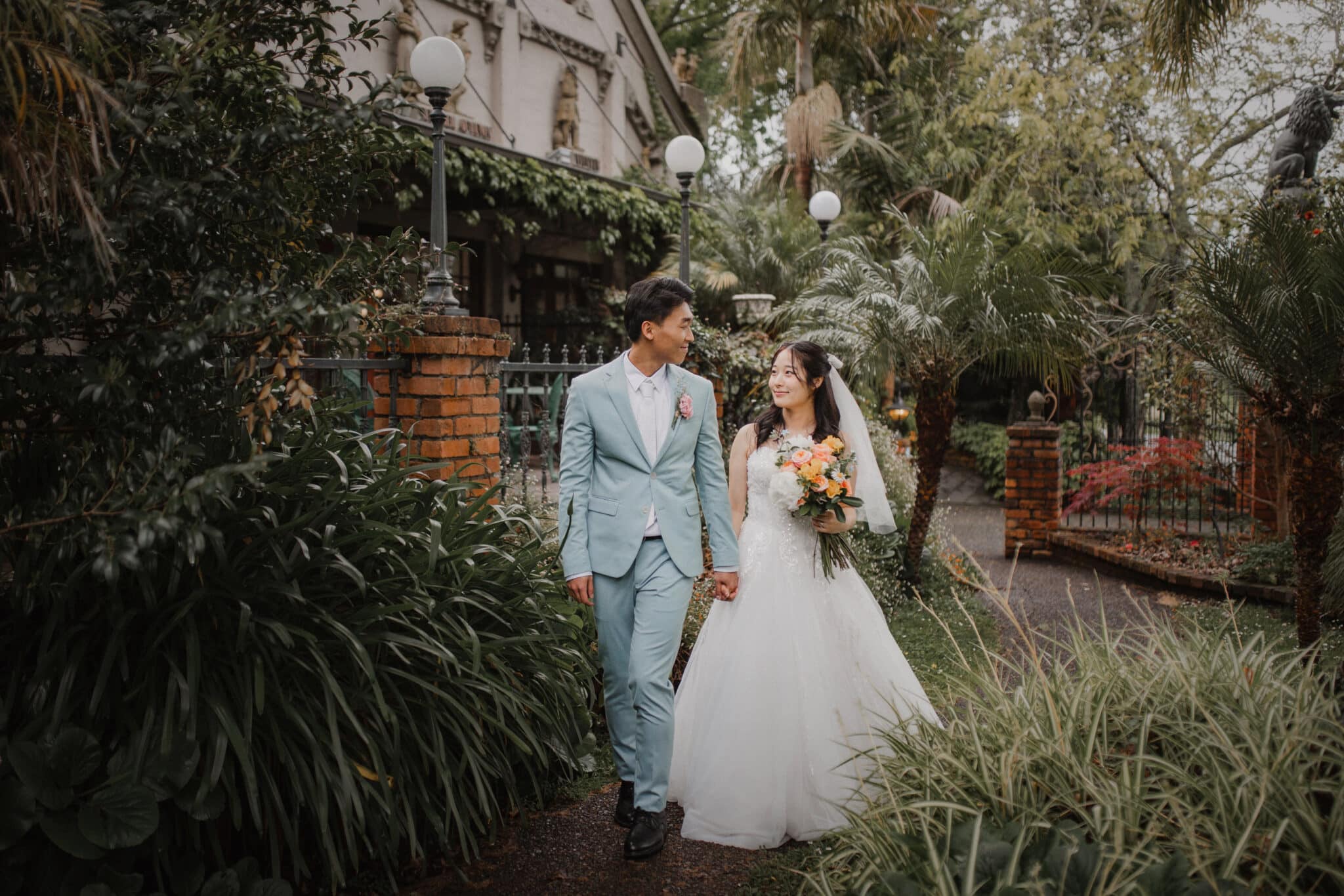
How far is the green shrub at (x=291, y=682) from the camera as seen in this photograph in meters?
2.82

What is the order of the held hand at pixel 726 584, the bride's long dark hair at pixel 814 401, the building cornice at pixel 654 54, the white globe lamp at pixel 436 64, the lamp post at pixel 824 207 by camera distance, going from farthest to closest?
1. the building cornice at pixel 654 54
2. the lamp post at pixel 824 207
3. the white globe lamp at pixel 436 64
4. the bride's long dark hair at pixel 814 401
5. the held hand at pixel 726 584

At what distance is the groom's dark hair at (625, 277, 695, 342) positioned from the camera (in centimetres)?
395

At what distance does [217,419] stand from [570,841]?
202cm

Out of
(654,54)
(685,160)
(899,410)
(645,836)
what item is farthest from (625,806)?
(654,54)

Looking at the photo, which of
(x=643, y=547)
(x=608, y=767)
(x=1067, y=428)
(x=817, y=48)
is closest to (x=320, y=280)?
→ (x=643, y=547)

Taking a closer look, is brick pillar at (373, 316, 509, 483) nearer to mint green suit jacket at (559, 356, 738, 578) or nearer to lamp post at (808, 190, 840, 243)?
mint green suit jacket at (559, 356, 738, 578)

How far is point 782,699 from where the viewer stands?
4098 millimetres

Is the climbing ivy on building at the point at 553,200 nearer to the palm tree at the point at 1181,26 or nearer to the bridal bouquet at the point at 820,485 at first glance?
the palm tree at the point at 1181,26

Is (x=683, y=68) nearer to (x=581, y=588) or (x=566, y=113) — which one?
(x=566, y=113)

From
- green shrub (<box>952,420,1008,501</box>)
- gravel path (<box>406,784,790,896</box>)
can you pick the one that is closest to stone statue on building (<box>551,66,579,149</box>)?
green shrub (<box>952,420,1008,501</box>)

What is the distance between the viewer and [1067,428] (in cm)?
1644

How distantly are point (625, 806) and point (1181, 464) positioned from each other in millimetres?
8566

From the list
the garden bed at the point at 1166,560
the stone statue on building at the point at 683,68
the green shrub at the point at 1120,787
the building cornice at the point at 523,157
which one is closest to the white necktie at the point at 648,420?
the green shrub at the point at 1120,787

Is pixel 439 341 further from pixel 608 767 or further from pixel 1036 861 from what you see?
pixel 1036 861
